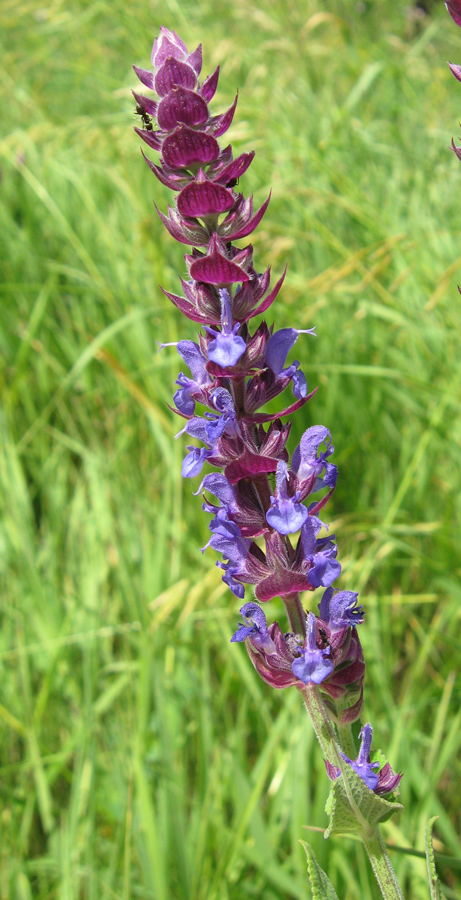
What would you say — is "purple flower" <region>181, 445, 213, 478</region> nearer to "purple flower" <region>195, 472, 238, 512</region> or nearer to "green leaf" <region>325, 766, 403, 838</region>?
"purple flower" <region>195, 472, 238, 512</region>

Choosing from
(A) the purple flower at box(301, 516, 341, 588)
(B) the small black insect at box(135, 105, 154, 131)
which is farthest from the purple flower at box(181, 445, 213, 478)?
(B) the small black insect at box(135, 105, 154, 131)

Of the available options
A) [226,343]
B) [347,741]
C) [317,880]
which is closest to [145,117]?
[226,343]

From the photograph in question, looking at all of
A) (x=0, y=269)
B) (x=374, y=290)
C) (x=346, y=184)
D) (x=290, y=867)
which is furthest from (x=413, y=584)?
(x=0, y=269)

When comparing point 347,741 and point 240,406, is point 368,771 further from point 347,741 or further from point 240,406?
point 240,406

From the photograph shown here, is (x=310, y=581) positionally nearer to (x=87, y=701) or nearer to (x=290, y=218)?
(x=87, y=701)

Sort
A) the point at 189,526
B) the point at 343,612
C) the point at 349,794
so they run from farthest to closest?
the point at 189,526 < the point at 343,612 < the point at 349,794
